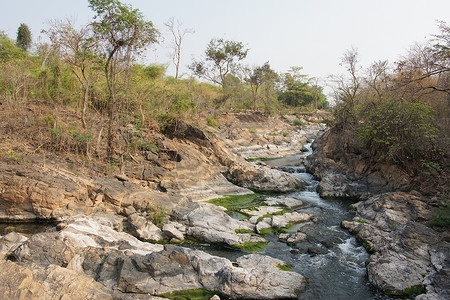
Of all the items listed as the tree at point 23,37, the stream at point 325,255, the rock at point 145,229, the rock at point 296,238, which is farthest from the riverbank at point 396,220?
the tree at point 23,37

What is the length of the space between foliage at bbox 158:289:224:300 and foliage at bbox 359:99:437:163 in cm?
1031

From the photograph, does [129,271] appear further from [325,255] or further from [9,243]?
[325,255]

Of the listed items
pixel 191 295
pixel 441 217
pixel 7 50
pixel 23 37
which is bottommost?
pixel 191 295

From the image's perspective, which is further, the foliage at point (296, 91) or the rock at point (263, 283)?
the foliage at point (296, 91)

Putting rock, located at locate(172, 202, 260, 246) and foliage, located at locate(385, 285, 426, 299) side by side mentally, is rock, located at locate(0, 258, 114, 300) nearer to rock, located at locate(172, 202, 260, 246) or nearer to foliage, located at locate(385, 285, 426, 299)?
rock, located at locate(172, 202, 260, 246)

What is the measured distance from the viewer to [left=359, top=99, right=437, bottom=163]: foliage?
12.2 meters

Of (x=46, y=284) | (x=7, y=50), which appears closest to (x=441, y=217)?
(x=46, y=284)

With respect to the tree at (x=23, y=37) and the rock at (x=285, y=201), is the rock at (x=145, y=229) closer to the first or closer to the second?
the rock at (x=285, y=201)

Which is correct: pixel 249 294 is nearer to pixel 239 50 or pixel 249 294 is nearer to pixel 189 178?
pixel 189 178

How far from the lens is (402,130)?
12734 mm

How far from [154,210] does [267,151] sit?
1617 cm

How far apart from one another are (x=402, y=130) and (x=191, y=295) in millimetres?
11306

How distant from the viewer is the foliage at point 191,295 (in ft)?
20.4

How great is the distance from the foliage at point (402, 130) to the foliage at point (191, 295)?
1031 centimetres
